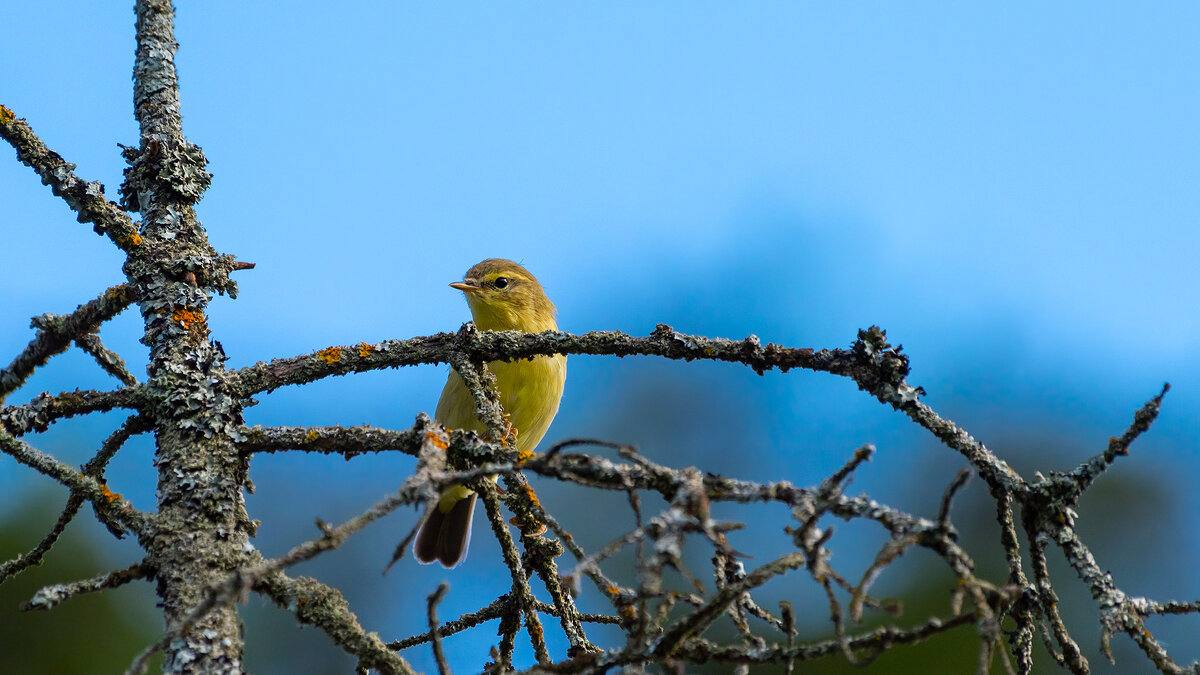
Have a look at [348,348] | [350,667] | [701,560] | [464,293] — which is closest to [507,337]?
[348,348]

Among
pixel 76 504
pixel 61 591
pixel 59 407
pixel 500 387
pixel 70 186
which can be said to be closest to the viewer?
pixel 61 591

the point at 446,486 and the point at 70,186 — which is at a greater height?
the point at 70,186

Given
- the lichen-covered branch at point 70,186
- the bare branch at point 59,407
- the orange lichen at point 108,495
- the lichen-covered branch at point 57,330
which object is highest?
the lichen-covered branch at point 70,186

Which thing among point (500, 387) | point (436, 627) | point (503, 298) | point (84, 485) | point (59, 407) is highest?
point (503, 298)

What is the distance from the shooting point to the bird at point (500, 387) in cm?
601

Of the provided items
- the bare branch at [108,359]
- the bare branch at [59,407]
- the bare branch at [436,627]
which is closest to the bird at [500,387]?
the bare branch at [108,359]

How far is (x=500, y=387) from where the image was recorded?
6004 mm

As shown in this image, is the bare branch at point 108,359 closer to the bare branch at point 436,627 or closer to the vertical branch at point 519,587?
the vertical branch at point 519,587

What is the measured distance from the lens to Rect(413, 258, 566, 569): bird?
6.01 meters

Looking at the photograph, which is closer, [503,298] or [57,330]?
[57,330]

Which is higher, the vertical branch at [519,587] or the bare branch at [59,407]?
the bare branch at [59,407]

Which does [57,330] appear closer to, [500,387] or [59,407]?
[59,407]

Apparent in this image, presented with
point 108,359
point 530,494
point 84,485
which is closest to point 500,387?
point 108,359

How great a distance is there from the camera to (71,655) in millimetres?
6871
